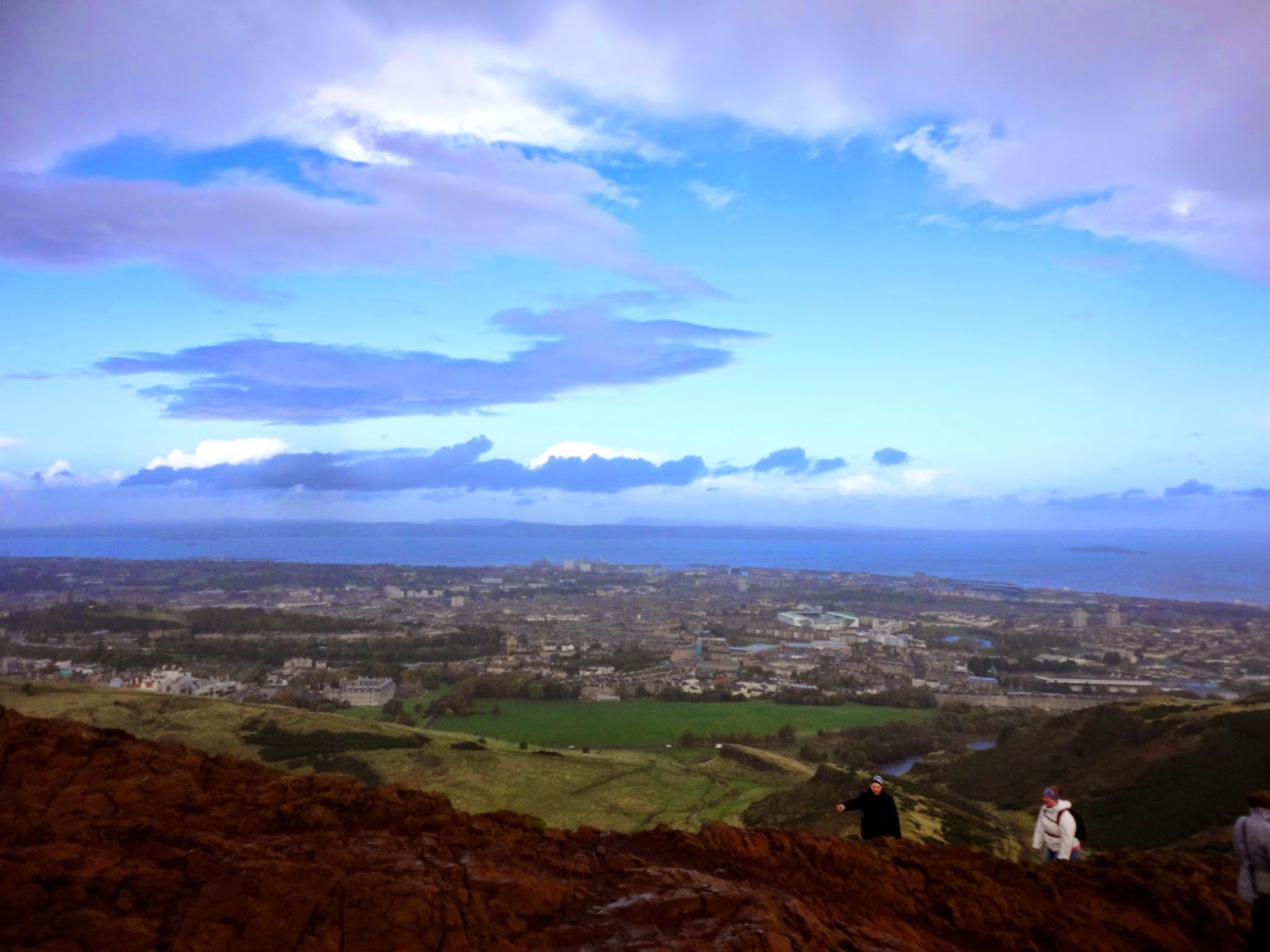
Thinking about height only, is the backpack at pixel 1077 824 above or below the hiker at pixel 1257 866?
below

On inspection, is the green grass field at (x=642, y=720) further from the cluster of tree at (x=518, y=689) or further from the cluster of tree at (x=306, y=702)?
the cluster of tree at (x=306, y=702)

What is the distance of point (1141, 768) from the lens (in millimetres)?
22922

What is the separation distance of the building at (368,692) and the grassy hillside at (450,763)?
32.0ft

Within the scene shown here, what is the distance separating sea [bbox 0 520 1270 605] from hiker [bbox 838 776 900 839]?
88.7 m

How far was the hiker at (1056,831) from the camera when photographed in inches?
387

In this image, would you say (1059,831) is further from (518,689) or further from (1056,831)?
(518,689)

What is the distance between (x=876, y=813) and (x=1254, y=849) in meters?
3.91

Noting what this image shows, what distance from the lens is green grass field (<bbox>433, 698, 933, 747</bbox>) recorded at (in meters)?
33.2

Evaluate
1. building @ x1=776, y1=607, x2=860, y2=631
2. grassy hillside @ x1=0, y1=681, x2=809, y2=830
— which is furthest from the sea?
grassy hillside @ x1=0, y1=681, x2=809, y2=830

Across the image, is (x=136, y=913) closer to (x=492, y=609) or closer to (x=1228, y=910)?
(x=1228, y=910)

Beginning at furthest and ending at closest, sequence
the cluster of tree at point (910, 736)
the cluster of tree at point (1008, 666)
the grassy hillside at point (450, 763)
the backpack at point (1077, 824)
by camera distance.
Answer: the cluster of tree at point (1008, 666), the cluster of tree at point (910, 736), the grassy hillside at point (450, 763), the backpack at point (1077, 824)

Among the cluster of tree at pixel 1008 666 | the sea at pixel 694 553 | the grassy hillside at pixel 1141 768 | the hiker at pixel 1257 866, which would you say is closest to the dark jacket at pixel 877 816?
the hiker at pixel 1257 866

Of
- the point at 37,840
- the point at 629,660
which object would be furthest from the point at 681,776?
the point at 629,660

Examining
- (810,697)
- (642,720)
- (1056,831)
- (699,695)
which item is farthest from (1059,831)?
(810,697)
